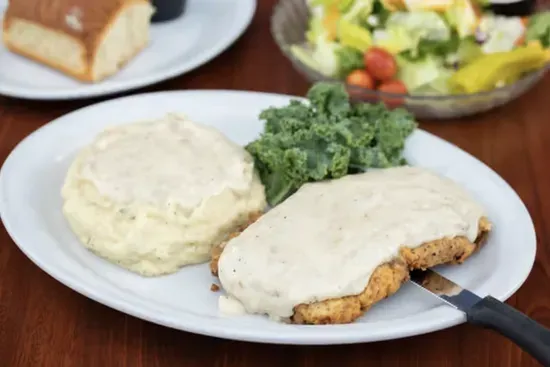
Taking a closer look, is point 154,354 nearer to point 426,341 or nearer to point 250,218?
point 250,218

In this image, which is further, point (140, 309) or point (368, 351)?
point (368, 351)

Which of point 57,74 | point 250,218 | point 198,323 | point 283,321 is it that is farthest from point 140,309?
point 57,74

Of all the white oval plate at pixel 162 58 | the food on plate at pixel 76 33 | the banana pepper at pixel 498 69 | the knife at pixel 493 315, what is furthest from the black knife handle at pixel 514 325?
the food on plate at pixel 76 33

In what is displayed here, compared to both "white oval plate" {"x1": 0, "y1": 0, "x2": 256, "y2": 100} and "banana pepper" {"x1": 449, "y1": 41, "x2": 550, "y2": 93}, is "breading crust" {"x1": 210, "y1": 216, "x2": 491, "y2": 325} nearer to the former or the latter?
"banana pepper" {"x1": 449, "y1": 41, "x2": 550, "y2": 93}

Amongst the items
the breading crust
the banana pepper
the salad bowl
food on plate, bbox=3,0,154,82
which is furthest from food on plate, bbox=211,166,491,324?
food on plate, bbox=3,0,154,82

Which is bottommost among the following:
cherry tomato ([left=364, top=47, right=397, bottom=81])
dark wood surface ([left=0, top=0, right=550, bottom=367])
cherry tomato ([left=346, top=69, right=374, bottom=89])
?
dark wood surface ([left=0, top=0, right=550, bottom=367])

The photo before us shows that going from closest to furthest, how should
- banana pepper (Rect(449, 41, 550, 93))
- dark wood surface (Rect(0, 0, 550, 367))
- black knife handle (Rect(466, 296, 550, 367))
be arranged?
1. black knife handle (Rect(466, 296, 550, 367))
2. dark wood surface (Rect(0, 0, 550, 367))
3. banana pepper (Rect(449, 41, 550, 93))

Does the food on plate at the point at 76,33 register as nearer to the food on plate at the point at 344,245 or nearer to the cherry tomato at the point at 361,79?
the cherry tomato at the point at 361,79
